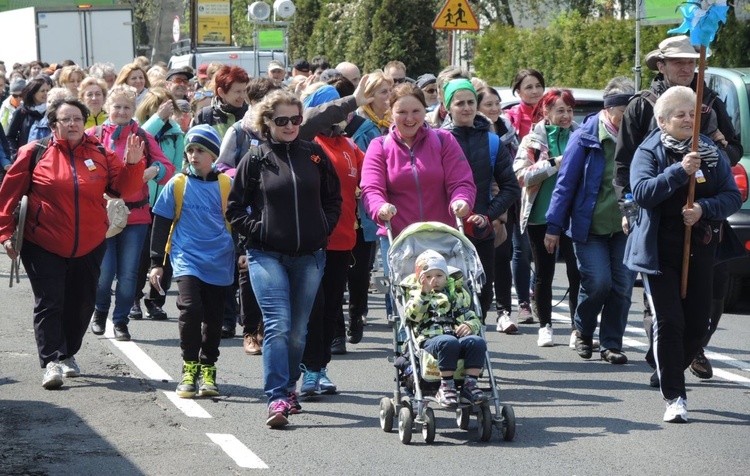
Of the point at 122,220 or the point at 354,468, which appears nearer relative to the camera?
the point at 354,468

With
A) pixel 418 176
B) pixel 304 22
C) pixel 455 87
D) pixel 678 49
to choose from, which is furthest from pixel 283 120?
pixel 304 22

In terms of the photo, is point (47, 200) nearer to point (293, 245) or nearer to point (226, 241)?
point (226, 241)

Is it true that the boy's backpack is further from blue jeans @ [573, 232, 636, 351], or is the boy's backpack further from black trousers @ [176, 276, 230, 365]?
blue jeans @ [573, 232, 636, 351]

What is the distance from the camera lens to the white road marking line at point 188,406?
27.9 ft

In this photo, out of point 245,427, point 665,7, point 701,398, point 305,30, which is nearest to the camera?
point 245,427

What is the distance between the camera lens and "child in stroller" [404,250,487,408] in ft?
25.5

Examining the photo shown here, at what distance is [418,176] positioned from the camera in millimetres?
8984

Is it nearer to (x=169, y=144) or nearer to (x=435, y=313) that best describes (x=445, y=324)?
(x=435, y=313)

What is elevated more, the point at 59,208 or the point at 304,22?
the point at 304,22

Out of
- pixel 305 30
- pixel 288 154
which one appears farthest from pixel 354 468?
pixel 305 30

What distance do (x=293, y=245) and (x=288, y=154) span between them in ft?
1.77

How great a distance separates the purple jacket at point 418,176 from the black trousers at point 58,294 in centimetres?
206

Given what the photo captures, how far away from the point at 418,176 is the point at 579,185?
1702 mm

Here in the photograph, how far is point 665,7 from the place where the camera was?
15.6m
